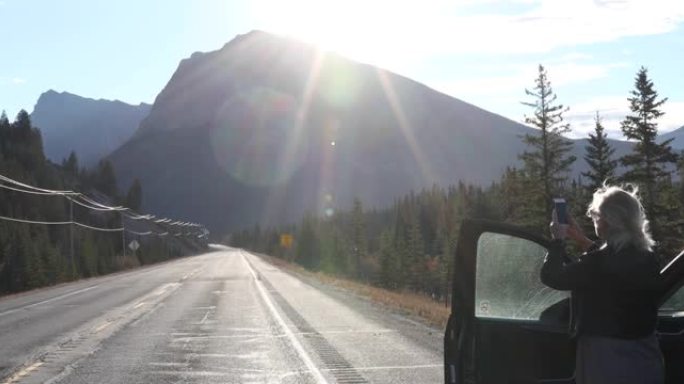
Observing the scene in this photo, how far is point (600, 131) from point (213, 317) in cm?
3429

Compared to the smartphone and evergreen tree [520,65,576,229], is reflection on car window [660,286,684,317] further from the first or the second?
evergreen tree [520,65,576,229]

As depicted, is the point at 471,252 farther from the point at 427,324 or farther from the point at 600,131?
the point at 600,131

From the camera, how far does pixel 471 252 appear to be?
13.8ft

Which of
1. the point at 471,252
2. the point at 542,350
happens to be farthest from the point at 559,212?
the point at 542,350

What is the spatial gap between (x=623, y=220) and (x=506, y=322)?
824 millimetres

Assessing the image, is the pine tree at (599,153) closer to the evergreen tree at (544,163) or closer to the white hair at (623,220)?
the evergreen tree at (544,163)

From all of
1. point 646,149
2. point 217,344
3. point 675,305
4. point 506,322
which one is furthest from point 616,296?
point 646,149

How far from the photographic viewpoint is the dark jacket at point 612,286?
152 inches

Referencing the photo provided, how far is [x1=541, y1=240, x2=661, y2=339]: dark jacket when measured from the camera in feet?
12.6

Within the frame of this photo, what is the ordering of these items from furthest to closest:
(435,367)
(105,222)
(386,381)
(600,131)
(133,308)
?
(105,222) < (600,131) < (133,308) < (435,367) < (386,381)

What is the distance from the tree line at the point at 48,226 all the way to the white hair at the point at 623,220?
5258 cm

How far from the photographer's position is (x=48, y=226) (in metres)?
130

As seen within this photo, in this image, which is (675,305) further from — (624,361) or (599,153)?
(599,153)

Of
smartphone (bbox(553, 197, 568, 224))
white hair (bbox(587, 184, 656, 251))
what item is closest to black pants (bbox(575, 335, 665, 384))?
white hair (bbox(587, 184, 656, 251))
